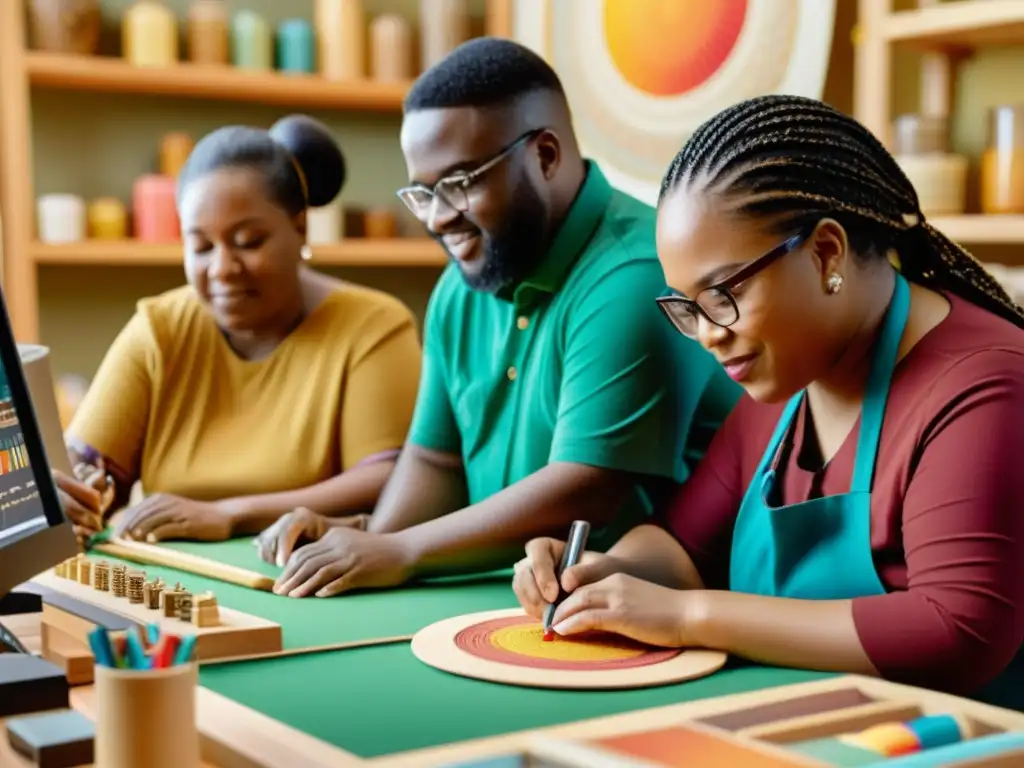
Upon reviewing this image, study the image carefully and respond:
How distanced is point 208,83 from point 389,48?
503 mm

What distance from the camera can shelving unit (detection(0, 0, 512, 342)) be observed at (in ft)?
9.66

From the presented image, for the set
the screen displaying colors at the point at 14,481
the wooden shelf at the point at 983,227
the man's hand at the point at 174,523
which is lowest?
the man's hand at the point at 174,523

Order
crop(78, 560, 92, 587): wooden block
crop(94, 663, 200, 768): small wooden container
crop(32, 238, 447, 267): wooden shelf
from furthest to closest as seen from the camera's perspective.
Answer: crop(32, 238, 447, 267): wooden shelf
crop(78, 560, 92, 587): wooden block
crop(94, 663, 200, 768): small wooden container

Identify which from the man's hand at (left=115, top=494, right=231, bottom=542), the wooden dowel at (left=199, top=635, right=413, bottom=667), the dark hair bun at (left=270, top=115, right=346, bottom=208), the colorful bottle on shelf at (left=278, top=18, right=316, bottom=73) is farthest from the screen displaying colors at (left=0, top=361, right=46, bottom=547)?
the colorful bottle on shelf at (left=278, top=18, right=316, bottom=73)

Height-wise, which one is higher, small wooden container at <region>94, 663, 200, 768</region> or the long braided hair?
the long braided hair

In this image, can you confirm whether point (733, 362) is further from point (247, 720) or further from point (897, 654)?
point (247, 720)

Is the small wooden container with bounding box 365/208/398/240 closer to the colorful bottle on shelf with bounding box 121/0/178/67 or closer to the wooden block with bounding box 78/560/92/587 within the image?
the colorful bottle on shelf with bounding box 121/0/178/67

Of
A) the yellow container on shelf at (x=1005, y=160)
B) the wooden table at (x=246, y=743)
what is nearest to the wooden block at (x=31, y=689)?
the wooden table at (x=246, y=743)

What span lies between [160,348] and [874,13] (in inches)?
62.2

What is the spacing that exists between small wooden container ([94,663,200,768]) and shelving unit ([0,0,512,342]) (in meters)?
2.23

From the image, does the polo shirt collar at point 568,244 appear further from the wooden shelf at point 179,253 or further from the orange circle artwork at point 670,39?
the wooden shelf at point 179,253

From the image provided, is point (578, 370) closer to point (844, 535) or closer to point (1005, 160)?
point (844, 535)

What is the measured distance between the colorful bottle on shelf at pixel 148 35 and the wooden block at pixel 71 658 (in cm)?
223

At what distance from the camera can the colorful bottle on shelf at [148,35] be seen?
10.3ft
